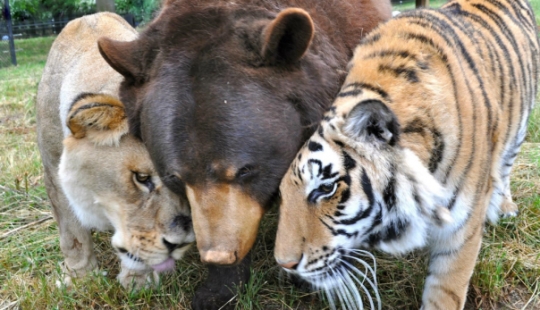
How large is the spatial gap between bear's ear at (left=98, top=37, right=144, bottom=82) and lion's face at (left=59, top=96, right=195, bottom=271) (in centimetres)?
23

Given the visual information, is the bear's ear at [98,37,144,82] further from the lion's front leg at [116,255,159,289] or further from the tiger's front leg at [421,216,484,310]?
the tiger's front leg at [421,216,484,310]

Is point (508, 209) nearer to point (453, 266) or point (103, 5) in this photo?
point (453, 266)

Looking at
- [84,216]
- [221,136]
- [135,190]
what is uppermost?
[221,136]

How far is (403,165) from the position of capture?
7.03ft

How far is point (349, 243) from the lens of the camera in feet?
7.63

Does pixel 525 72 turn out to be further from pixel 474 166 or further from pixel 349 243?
pixel 349 243

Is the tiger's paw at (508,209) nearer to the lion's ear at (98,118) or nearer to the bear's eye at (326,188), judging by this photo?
the bear's eye at (326,188)

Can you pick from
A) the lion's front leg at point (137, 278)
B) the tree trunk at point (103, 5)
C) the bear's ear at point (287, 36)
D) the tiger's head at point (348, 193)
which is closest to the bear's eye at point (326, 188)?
the tiger's head at point (348, 193)

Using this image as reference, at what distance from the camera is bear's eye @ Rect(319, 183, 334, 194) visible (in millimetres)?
2184

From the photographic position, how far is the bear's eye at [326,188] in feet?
7.16

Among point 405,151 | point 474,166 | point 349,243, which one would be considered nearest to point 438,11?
point 474,166

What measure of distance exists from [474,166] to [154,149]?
4.69 feet

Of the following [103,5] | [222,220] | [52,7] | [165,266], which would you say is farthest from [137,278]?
[52,7]

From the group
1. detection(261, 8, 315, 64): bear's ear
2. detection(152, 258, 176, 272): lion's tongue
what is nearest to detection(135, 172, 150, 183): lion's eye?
detection(152, 258, 176, 272): lion's tongue
